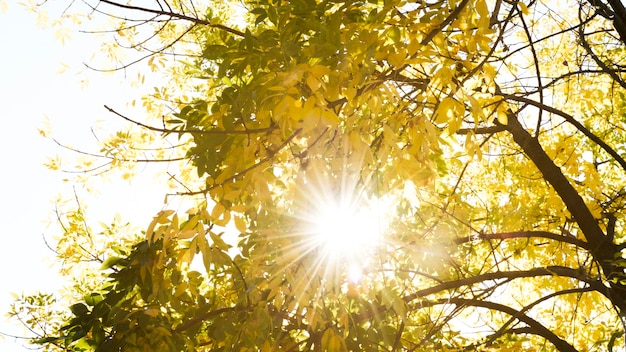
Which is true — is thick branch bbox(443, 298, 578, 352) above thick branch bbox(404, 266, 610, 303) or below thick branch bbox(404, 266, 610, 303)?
below

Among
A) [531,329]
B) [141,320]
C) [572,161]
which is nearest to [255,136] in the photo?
[141,320]

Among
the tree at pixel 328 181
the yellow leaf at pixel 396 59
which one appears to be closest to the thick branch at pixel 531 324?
the tree at pixel 328 181

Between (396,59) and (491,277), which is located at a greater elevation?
(491,277)

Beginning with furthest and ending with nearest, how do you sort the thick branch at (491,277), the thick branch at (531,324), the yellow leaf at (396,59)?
the thick branch at (531,324) < the thick branch at (491,277) < the yellow leaf at (396,59)

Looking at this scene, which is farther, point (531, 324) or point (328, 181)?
point (531, 324)

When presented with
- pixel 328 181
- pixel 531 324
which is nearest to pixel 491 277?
pixel 531 324

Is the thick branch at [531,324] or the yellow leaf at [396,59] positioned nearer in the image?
the yellow leaf at [396,59]

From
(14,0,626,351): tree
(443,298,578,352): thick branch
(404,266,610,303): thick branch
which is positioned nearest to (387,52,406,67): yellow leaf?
(14,0,626,351): tree

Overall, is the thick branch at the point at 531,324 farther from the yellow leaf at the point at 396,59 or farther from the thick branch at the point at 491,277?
the yellow leaf at the point at 396,59

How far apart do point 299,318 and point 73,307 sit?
126 cm

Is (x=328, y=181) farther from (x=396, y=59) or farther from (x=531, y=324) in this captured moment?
(x=531, y=324)

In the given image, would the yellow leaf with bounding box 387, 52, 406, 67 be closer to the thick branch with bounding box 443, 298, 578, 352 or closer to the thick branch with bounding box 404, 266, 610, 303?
the thick branch with bounding box 404, 266, 610, 303

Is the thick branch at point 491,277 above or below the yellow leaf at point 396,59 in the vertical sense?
above

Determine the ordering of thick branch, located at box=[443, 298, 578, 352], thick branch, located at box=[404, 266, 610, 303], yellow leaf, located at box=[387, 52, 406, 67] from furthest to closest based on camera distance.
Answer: thick branch, located at box=[443, 298, 578, 352], thick branch, located at box=[404, 266, 610, 303], yellow leaf, located at box=[387, 52, 406, 67]
